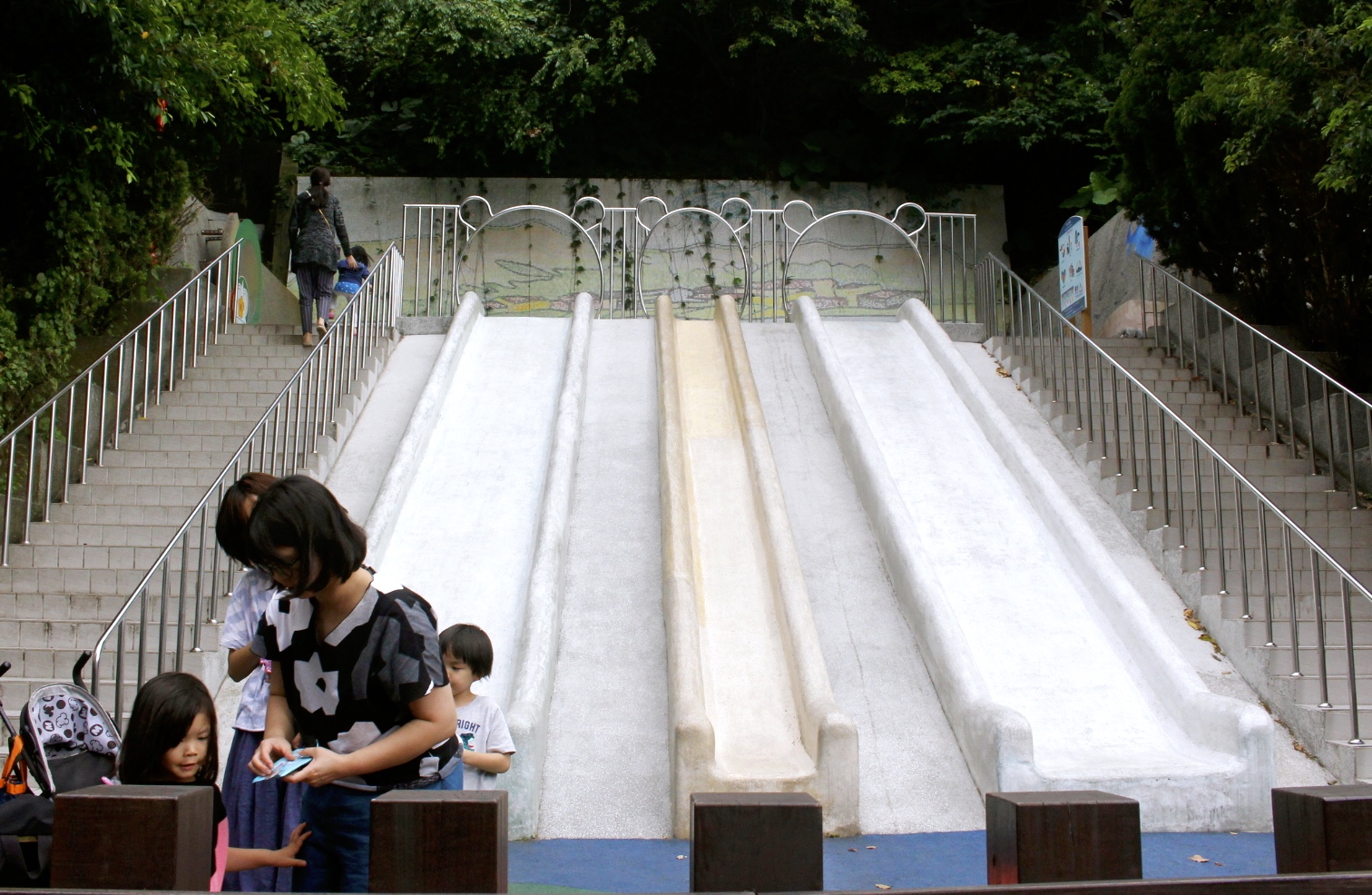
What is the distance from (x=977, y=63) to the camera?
1728cm

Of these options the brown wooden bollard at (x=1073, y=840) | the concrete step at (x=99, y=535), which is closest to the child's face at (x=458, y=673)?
the brown wooden bollard at (x=1073, y=840)

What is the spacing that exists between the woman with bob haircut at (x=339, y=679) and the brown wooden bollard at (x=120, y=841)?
2.36 ft

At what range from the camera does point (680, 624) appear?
227 inches

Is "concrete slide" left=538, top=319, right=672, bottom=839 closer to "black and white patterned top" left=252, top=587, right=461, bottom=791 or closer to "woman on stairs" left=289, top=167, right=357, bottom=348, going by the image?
"black and white patterned top" left=252, top=587, right=461, bottom=791

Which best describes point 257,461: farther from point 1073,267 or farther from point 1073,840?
point 1073,267

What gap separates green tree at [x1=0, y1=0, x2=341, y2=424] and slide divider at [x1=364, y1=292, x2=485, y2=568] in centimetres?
228

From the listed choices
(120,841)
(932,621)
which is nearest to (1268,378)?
(932,621)

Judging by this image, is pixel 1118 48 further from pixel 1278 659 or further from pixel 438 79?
pixel 1278 659

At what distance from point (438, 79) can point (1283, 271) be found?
12.0m

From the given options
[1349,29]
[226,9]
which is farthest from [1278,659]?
[226,9]

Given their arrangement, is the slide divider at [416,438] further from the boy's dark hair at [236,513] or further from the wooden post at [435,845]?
the wooden post at [435,845]

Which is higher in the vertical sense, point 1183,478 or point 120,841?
point 1183,478

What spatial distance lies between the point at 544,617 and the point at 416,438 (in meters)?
2.78

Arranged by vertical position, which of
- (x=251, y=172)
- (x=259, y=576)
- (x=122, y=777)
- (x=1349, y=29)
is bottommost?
(x=122, y=777)
